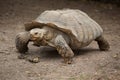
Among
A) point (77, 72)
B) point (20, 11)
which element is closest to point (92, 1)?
point (20, 11)

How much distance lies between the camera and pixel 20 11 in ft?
31.7

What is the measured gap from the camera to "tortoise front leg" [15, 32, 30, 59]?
5840mm

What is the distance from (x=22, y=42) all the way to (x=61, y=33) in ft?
2.10

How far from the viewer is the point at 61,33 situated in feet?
18.8

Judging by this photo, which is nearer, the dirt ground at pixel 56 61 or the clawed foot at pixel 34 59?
the dirt ground at pixel 56 61

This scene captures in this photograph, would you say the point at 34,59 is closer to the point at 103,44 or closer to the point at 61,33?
the point at 61,33

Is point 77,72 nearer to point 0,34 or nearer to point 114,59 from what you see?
point 114,59

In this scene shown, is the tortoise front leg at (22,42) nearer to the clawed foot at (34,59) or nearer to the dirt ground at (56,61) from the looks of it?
the dirt ground at (56,61)

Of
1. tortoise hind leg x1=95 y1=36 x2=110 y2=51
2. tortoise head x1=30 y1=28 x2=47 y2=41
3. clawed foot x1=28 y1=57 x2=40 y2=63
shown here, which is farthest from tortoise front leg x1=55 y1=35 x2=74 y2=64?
tortoise hind leg x1=95 y1=36 x2=110 y2=51

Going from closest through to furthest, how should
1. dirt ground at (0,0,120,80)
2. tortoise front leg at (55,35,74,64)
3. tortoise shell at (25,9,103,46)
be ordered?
1. dirt ground at (0,0,120,80)
2. tortoise front leg at (55,35,74,64)
3. tortoise shell at (25,9,103,46)

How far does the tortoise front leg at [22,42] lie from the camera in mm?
5840

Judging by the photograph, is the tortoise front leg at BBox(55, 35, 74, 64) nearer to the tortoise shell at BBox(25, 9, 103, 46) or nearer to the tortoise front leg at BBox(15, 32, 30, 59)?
the tortoise shell at BBox(25, 9, 103, 46)

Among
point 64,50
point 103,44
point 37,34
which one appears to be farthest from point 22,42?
point 103,44

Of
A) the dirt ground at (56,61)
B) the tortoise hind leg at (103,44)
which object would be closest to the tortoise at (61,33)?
the dirt ground at (56,61)
